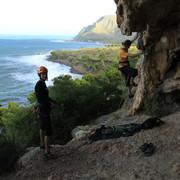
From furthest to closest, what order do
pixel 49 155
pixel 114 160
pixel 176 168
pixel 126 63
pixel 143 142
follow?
pixel 126 63 < pixel 143 142 < pixel 49 155 < pixel 114 160 < pixel 176 168

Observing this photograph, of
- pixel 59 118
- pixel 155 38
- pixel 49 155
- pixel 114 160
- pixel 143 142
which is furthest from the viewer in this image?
pixel 59 118

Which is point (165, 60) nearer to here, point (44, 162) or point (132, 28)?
point (132, 28)

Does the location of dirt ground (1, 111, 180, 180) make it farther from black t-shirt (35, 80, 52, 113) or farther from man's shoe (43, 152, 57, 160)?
black t-shirt (35, 80, 52, 113)

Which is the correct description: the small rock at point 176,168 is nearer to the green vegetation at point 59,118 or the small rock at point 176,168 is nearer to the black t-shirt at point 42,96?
the black t-shirt at point 42,96

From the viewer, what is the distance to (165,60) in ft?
29.3

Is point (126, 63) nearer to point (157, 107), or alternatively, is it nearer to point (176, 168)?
point (157, 107)

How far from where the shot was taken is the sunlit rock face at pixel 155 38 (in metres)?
6.68

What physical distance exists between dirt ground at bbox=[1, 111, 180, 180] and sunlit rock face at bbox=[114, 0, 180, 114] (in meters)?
2.76

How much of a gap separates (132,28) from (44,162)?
567 centimetres

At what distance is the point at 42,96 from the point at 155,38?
567 centimetres

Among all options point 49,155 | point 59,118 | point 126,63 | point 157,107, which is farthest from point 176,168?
point 59,118

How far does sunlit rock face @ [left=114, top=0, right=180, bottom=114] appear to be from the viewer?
6684 mm

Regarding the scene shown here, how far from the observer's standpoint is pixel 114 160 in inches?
215

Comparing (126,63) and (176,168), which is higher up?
(126,63)
